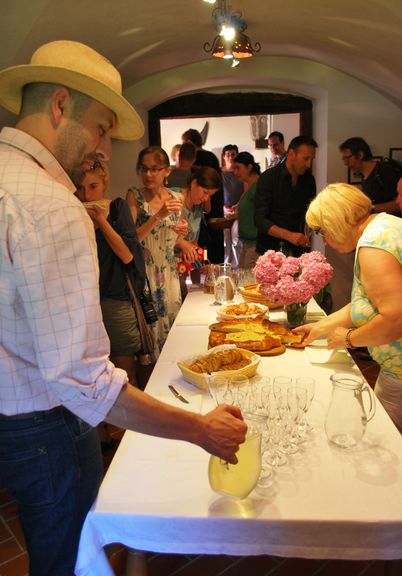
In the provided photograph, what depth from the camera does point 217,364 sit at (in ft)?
5.68

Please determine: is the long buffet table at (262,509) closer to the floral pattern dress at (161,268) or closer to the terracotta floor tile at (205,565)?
the terracotta floor tile at (205,565)

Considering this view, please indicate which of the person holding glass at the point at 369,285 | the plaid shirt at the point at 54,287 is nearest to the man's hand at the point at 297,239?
the person holding glass at the point at 369,285

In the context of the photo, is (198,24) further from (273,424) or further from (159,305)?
(273,424)

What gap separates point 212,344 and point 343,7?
2.64 m

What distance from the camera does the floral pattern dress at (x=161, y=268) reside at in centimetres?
311

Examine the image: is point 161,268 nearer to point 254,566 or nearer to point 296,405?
point 254,566

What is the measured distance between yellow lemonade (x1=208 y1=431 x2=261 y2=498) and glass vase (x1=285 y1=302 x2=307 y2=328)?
4.15ft

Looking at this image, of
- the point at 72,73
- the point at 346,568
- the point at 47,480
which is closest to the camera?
the point at 72,73

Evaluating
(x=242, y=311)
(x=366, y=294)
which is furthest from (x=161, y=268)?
(x=366, y=294)

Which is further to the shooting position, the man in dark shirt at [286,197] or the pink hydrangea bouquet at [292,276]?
the man in dark shirt at [286,197]

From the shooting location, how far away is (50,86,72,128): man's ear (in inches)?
43.2

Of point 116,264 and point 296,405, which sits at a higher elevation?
point 116,264

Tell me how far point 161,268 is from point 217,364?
4.92 ft

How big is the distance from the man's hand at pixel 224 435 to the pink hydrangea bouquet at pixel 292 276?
1.15 metres
